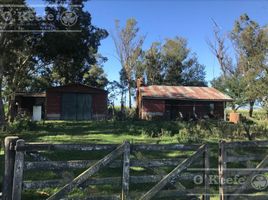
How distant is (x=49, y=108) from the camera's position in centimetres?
3128

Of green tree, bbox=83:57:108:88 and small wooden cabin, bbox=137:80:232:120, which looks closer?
small wooden cabin, bbox=137:80:232:120

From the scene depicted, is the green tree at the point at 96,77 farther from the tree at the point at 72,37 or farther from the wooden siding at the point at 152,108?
the tree at the point at 72,37

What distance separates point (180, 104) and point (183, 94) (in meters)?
1.17

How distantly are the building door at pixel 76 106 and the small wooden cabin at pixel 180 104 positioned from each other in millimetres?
5364

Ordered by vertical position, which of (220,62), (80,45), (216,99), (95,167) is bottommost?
(95,167)

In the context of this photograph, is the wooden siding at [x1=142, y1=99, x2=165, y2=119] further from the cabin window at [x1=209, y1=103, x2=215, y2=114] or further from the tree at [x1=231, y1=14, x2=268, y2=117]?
the tree at [x1=231, y1=14, x2=268, y2=117]

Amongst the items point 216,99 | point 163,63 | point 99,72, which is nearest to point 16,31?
point 216,99

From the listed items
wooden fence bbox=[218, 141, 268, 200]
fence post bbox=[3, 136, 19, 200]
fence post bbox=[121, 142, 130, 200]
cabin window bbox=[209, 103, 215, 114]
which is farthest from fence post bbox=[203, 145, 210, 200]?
cabin window bbox=[209, 103, 215, 114]

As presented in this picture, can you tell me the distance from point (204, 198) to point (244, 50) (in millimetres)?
47291

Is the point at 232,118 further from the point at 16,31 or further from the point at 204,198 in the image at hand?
the point at 204,198

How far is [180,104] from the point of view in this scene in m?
33.3

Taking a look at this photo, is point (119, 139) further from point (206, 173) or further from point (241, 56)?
point (241, 56)

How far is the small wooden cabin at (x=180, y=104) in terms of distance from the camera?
32375 mm

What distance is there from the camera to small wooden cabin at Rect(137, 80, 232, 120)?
32.4 m
